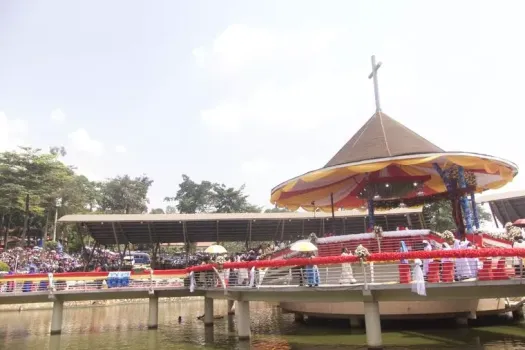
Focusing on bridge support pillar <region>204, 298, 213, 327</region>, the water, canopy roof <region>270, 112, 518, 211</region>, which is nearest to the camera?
the water

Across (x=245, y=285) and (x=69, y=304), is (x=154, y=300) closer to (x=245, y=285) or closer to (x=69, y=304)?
(x=245, y=285)

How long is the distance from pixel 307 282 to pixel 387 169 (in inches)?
376

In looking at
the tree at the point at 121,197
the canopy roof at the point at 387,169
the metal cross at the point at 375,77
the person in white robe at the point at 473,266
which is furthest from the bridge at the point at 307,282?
the tree at the point at 121,197

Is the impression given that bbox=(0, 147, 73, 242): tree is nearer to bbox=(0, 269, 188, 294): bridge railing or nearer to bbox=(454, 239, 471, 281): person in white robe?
bbox=(0, 269, 188, 294): bridge railing

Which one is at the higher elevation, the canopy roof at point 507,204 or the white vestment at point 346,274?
the canopy roof at point 507,204

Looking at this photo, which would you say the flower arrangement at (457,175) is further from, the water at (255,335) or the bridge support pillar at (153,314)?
the bridge support pillar at (153,314)

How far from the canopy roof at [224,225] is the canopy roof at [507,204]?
9334 millimetres

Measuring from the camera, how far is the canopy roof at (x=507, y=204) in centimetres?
3994

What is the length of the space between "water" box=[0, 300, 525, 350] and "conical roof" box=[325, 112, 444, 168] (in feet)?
22.8

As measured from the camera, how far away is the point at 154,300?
883 inches

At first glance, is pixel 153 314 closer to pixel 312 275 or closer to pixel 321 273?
pixel 321 273

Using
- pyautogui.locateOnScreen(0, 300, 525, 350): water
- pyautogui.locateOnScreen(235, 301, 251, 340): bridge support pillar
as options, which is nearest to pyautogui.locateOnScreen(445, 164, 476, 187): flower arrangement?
pyautogui.locateOnScreen(0, 300, 525, 350): water

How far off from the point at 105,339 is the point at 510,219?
38549 mm

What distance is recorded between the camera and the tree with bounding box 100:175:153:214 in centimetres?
7075
